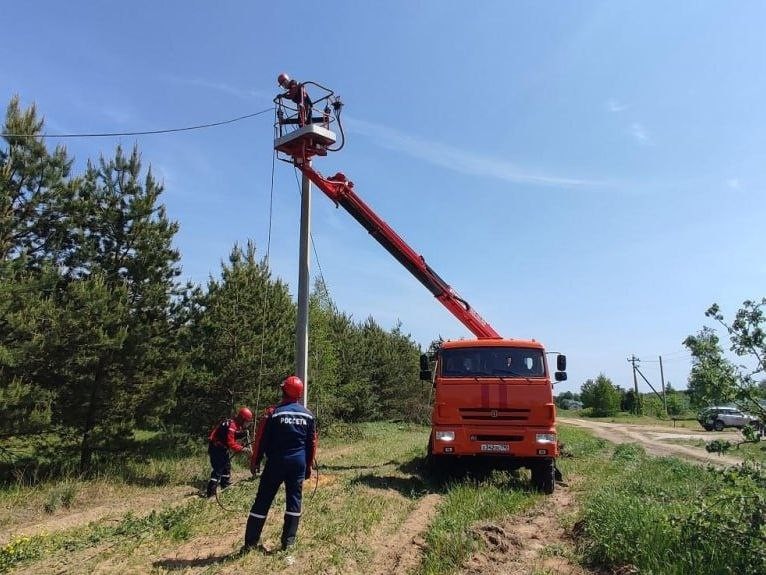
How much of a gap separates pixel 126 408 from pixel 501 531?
9764 mm

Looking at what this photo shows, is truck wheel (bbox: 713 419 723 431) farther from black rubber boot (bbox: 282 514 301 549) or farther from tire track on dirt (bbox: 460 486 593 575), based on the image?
black rubber boot (bbox: 282 514 301 549)

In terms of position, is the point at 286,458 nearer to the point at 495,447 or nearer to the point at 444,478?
the point at 495,447

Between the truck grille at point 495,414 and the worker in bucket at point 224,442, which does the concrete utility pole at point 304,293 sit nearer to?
the worker in bucket at point 224,442

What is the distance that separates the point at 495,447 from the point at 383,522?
3.46 metres

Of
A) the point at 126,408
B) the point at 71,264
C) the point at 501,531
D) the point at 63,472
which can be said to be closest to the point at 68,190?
the point at 71,264

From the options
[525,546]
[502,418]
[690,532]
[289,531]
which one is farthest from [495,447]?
[690,532]

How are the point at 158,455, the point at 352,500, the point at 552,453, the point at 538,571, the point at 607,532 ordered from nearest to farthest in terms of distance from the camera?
1. the point at 538,571
2. the point at 607,532
3. the point at 352,500
4. the point at 552,453
5. the point at 158,455

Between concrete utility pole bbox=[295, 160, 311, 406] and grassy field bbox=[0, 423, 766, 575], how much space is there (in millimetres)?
2419

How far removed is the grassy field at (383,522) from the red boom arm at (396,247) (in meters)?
3.88

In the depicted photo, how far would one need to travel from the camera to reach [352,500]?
9766 mm

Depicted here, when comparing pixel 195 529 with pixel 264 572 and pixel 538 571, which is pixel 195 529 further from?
pixel 538 571

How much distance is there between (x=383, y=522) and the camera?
843 cm

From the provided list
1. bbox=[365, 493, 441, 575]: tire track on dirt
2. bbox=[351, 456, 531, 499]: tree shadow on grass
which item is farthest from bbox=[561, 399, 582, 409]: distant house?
bbox=[365, 493, 441, 575]: tire track on dirt

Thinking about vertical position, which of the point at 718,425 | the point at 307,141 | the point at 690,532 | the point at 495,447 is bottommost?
the point at 718,425
